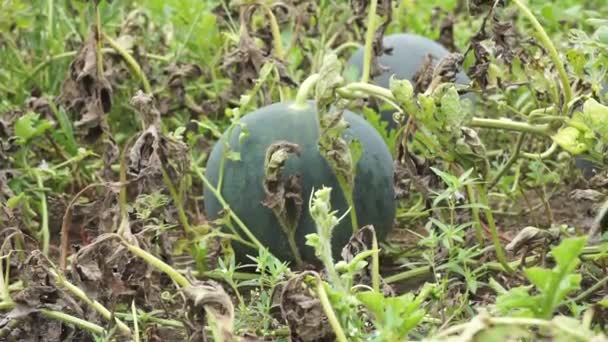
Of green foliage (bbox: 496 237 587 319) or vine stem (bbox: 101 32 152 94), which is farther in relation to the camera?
vine stem (bbox: 101 32 152 94)

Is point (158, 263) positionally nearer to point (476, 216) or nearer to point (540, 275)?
point (540, 275)

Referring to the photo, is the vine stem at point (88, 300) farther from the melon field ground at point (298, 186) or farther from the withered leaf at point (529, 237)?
the withered leaf at point (529, 237)

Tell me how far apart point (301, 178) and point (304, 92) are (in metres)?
0.22

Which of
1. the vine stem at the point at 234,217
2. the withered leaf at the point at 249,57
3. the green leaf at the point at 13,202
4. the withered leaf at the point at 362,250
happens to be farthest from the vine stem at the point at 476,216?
the green leaf at the point at 13,202

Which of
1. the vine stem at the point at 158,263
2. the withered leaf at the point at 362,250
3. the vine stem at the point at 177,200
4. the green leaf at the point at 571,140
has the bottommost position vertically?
the vine stem at the point at 177,200

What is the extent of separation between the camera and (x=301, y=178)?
10.6 feet

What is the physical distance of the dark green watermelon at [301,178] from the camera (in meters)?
3.24

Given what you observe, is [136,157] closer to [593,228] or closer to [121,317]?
[121,317]

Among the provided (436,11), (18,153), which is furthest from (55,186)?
(436,11)

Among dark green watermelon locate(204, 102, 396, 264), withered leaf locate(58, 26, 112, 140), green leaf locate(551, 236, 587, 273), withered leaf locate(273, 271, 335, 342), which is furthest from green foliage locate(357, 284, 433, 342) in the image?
withered leaf locate(58, 26, 112, 140)

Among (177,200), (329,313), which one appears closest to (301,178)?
(177,200)

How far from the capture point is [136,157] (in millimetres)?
2934

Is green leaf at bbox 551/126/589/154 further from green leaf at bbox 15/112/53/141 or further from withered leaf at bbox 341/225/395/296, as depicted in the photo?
green leaf at bbox 15/112/53/141

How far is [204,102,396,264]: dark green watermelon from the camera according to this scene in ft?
10.6
